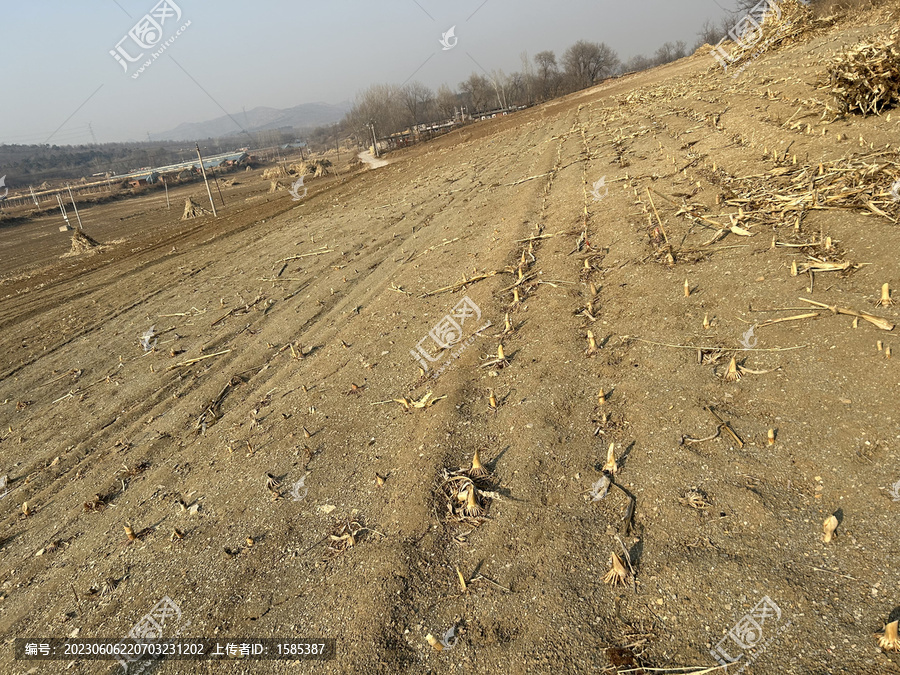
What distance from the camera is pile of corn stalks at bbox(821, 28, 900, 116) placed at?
25.7ft

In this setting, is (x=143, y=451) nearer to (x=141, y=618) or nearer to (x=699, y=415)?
(x=141, y=618)

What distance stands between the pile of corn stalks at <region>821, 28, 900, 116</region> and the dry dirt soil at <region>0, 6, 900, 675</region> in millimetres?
642

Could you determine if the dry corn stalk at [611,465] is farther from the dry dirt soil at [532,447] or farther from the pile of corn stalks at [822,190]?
the pile of corn stalks at [822,190]

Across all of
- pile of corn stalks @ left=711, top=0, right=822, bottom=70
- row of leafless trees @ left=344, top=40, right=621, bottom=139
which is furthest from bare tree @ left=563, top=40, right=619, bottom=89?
pile of corn stalks @ left=711, top=0, right=822, bottom=70

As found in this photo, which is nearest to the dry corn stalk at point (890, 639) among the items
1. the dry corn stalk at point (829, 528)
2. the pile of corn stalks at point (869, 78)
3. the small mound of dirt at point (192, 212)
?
the dry corn stalk at point (829, 528)

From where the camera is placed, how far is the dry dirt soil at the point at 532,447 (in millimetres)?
3285

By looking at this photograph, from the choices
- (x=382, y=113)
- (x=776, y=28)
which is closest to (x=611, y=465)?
(x=776, y=28)

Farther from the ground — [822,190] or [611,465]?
[822,190]

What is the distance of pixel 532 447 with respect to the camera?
15.8ft

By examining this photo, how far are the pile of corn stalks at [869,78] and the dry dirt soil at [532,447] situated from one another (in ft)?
2.11

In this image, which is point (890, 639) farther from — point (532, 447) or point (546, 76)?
point (546, 76)

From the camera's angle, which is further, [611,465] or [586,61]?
[586,61]

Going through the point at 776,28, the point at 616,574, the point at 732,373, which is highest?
the point at 776,28

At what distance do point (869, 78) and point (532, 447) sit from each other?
366 inches
